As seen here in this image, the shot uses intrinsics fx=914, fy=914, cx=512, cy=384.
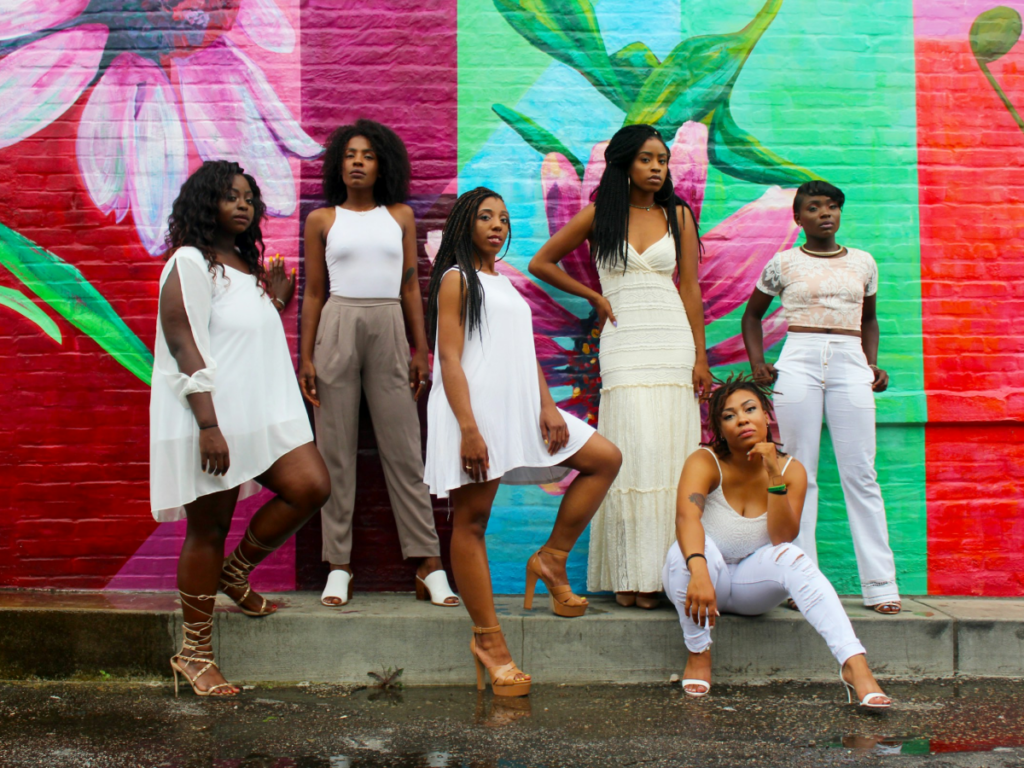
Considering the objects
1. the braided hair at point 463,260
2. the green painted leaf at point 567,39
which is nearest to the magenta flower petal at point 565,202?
the green painted leaf at point 567,39

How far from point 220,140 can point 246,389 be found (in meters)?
1.72

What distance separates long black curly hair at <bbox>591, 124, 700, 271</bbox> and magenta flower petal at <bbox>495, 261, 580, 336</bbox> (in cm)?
45

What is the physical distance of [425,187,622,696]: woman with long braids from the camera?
344cm

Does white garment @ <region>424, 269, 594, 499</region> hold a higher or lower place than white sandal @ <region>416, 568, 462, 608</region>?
higher

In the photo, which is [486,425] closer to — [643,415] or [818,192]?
[643,415]

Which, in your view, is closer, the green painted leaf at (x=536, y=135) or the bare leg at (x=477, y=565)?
the bare leg at (x=477, y=565)

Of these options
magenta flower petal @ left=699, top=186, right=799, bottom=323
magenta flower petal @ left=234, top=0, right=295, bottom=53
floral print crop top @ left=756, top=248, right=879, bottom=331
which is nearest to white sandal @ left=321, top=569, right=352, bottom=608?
magenta flower petal @ left=699, top=186, right=799, bottom=323

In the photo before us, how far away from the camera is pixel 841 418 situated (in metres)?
4.22

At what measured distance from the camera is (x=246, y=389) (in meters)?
3.54

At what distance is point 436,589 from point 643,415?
Result: 1.22 metres

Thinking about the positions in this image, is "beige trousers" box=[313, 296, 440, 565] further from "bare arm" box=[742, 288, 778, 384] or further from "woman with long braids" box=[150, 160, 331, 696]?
"bare arm" box=[742, 288, 778, 384]

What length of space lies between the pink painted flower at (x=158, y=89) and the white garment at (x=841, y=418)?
2.62m

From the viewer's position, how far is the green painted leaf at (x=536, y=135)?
464cm

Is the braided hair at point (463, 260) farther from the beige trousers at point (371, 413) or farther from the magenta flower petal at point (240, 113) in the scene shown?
the magenta flower petal at point (240, 113)
